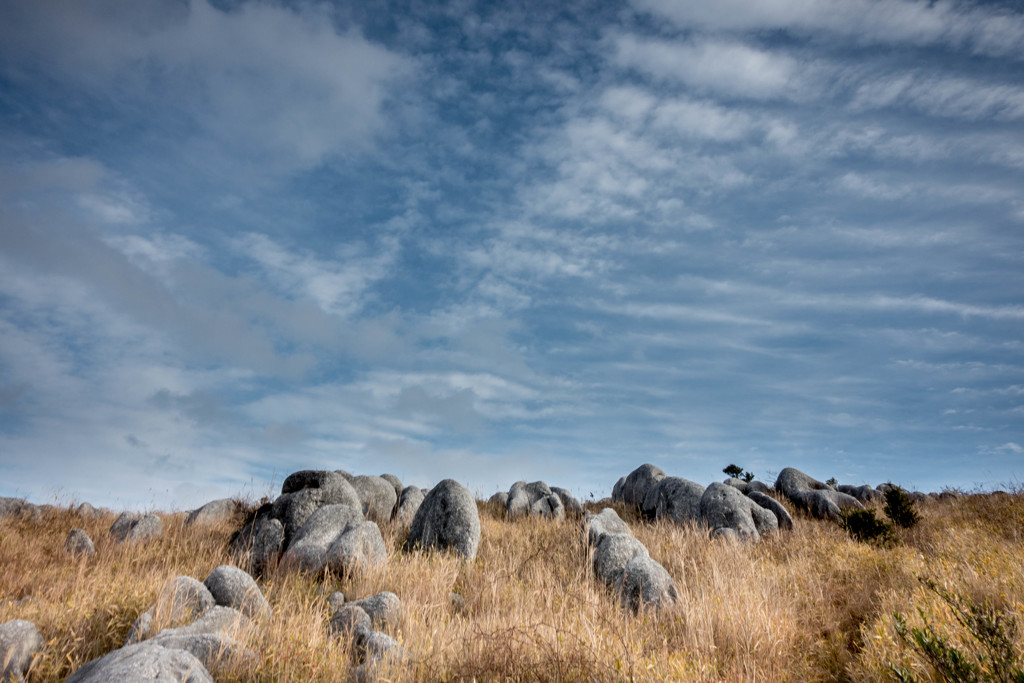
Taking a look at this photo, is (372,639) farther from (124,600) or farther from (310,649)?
(124,600)

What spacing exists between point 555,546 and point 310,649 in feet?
22.6

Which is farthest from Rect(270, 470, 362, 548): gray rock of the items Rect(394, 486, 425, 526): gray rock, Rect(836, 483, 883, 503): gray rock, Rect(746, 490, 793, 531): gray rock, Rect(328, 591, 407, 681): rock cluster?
Rect(836, 483, 883, 503): gray rock

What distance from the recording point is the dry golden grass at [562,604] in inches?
213

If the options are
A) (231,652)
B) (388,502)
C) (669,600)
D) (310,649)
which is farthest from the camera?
(388,502)

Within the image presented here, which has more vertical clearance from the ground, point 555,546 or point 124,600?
point 555,546

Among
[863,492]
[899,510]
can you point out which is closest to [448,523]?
[899,510]

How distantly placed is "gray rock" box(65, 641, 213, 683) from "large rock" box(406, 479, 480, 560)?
7.31 m

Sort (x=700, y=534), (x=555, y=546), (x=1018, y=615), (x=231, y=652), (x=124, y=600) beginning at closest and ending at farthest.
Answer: (x=231, y=652) → (x=1018, y=615) → (x=124, y=600) → (x=555, y=546) → (x=700, y=534)

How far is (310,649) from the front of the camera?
536cm

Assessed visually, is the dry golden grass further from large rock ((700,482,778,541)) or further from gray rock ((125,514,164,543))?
large rock ((700,482,778,541))

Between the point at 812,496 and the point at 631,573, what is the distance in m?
13.1

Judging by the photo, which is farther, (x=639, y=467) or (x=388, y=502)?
(x=639, y=467)

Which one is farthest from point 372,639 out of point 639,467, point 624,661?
point 639,467

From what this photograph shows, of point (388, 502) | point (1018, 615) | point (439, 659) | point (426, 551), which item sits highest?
point (388, 502)
